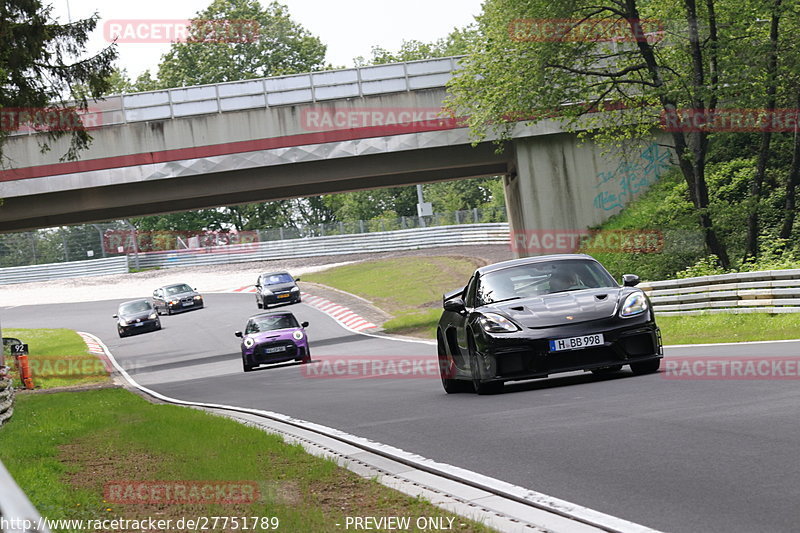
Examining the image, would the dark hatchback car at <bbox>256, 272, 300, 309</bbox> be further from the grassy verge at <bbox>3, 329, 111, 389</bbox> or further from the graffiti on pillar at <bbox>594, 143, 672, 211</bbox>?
the graffiti on pillar at <bbox>594, 143, 672, 211</bbox>

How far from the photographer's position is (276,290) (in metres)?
51.2

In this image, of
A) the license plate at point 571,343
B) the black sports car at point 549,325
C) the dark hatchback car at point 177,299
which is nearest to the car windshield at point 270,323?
the black sports car at point 549,325

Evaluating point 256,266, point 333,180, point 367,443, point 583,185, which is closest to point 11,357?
point 333,180

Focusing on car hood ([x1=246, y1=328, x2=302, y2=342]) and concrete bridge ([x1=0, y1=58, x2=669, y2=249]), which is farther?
concrete bridge ([x1=0, y1=58, x2=669, y2=249])

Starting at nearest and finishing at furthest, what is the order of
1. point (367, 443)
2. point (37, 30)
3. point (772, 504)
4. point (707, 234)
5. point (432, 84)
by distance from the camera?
point (772, 504)
point (367, 443)
point (37, 30)
point (707, 234)
point (432, 84)

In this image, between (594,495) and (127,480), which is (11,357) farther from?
(594,495)

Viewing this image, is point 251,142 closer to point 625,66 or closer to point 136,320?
point 625,66

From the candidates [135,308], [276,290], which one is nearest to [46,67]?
[135,308]

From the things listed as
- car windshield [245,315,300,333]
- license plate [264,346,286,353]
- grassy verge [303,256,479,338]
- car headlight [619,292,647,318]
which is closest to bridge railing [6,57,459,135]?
grassy verge [303,256,479,338]

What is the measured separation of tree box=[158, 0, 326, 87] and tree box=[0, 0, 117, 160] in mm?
65655

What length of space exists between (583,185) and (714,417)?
29729mm

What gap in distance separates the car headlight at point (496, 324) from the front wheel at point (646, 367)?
168cm

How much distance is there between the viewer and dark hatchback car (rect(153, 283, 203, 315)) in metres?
55.3

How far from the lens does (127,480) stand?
25.8 feet
